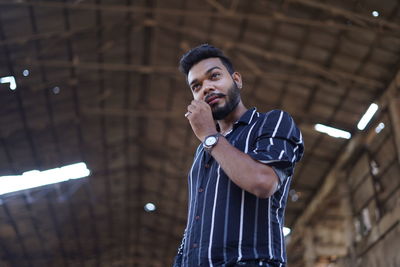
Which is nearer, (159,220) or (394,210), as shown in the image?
(394,210)

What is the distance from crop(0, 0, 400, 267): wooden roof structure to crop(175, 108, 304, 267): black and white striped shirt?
39.1 feet

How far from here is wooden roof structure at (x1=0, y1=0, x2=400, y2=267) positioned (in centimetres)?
1398

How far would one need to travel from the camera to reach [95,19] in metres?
15.1

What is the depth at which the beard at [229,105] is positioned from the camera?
214 cm

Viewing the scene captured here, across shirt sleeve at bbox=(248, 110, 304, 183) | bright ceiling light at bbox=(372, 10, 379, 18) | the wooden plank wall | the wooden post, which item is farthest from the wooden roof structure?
shirt sleeve at bbox=(248, 110, 304, 183)

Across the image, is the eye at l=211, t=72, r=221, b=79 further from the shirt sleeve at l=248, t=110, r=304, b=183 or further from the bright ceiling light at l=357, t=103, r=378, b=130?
the bright ceiling light at l=357, t=103, r=378, b=130

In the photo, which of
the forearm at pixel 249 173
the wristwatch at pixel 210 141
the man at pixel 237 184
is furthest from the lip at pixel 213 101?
the forearm at pixel 249 173

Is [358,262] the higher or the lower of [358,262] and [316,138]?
the lower

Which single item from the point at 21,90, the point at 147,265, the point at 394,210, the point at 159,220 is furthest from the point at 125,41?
the point at 147,265

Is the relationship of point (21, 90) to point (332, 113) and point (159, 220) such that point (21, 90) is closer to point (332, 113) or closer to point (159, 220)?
point (332, 113)

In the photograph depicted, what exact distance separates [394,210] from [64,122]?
34.4 feet

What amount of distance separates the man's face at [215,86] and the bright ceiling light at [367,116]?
47.6 ft

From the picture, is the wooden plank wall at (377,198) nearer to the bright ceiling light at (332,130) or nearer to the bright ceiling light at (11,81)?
the bright ceiling light at (332,130)

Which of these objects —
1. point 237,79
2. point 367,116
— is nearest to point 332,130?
point 367,116
